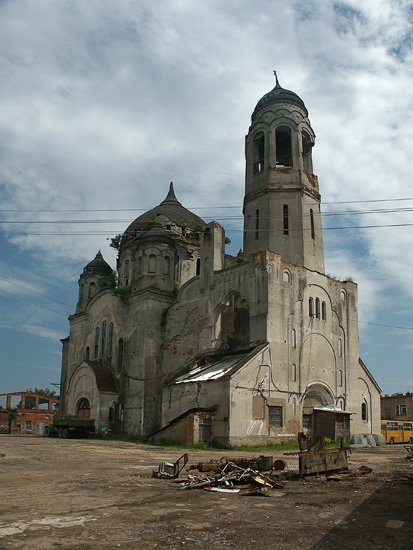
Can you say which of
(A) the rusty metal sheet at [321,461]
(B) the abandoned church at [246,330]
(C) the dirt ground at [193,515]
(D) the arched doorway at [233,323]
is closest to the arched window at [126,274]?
(B) the abandoned church at [246,330]

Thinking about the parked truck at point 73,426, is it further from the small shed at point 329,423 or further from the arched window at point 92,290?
the small shed at point 329,423

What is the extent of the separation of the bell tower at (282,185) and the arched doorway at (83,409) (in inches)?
596

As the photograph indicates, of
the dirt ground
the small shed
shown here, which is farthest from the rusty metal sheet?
the small shed

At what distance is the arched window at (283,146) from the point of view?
34156mm

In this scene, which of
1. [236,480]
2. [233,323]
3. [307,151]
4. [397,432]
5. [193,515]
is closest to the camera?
[193,515]

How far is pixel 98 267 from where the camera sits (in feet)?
142

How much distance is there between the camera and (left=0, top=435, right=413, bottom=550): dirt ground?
5.82 m

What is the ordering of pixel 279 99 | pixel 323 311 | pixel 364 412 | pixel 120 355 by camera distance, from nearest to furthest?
pixel 323 311, pixel 364 412, pixel 279 99, pixel 120 355

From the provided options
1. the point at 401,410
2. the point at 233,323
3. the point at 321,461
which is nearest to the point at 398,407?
the point at 401,410

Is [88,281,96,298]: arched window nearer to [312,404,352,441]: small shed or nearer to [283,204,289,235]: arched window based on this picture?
[283,204,289,235]: arched window

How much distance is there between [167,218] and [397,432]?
25371mm

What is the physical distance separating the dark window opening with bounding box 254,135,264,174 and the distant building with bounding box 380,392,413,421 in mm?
34127

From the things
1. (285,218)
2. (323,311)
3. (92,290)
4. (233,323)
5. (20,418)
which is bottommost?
(20,418)

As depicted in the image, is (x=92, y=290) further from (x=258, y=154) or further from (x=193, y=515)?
(x=193, y=515)
